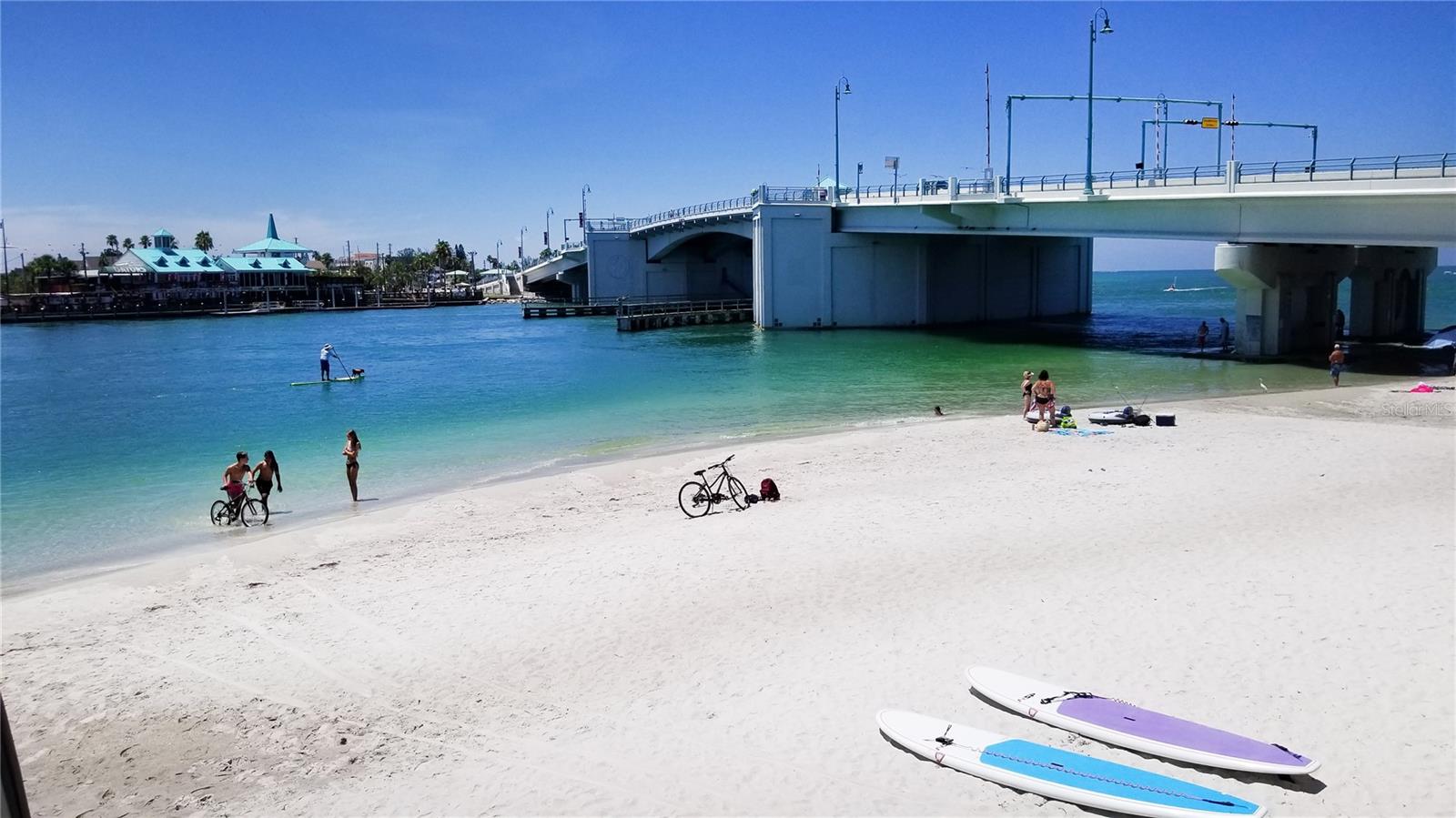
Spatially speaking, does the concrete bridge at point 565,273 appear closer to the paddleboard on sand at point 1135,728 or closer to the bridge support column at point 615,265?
the bridge support column at point 615,265

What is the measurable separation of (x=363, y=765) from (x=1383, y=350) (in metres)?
46.7

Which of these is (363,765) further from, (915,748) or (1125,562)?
(1125,562)

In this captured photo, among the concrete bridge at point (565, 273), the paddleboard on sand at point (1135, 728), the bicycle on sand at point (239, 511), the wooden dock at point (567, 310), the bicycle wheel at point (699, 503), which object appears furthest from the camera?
the concrete bridge at point (565, 273)

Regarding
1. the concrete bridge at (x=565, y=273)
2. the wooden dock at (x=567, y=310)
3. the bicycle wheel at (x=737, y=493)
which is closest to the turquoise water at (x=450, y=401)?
the bicycle wheel at (x=737, y=493)

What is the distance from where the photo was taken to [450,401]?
1524 inches

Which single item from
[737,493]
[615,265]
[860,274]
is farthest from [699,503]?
[615,265]

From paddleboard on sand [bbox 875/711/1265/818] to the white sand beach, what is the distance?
145 mm

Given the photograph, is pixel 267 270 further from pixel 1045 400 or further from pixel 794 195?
pixel 1045 400

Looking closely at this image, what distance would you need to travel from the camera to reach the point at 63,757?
8344 millimetres

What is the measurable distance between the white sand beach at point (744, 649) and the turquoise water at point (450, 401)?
6.13m

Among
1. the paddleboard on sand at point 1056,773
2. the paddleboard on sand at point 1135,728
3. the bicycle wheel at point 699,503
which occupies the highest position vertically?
the bicycle wheel at point 699,503

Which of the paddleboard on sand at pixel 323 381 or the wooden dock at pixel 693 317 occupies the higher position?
the wooden dock at pixel 693 317

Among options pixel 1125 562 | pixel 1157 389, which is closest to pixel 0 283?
pixel 1157 389

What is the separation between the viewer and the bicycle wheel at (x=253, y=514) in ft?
60.7
